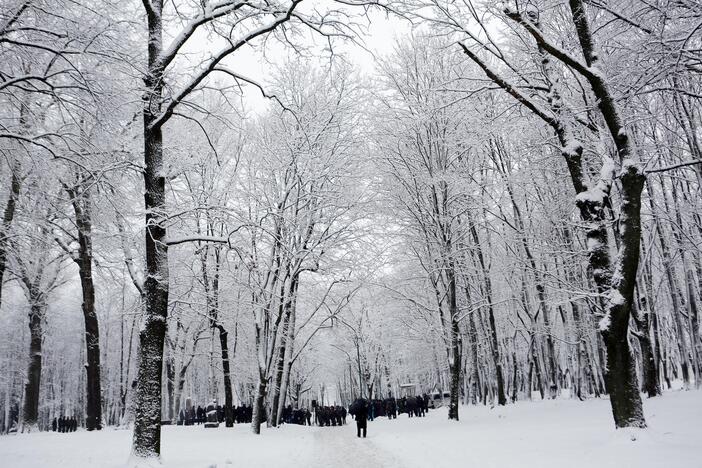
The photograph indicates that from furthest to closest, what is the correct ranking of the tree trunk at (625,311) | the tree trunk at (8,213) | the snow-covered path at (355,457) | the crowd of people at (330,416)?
the crowd of people at (330,416) < the tree trunk at (8,213) < the snow-covered path at (355,457) < the tree trunk at (625,311)

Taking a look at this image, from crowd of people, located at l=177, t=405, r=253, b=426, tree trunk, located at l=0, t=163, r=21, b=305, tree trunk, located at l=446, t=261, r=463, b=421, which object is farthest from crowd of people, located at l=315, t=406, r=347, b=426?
tree trunk, located at l=0, t=163, r=21, b=305

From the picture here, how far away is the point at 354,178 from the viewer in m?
21.3

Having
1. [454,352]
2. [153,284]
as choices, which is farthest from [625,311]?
[454,352]

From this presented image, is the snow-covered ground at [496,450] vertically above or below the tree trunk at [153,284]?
below

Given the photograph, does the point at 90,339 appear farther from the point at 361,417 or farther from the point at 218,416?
the point at 218,416

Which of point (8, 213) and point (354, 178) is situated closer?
point (8, 213)

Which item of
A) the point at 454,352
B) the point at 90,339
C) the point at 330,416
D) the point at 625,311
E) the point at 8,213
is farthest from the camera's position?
the point at 330,416

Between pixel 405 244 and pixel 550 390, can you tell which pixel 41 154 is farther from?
pixel 550 390

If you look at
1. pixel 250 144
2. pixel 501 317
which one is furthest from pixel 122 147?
pixel 501 317

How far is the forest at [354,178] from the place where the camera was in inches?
298

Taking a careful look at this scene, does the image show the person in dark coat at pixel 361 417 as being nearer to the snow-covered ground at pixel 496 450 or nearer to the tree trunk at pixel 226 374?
the snow-covered ground at pixel 496 450

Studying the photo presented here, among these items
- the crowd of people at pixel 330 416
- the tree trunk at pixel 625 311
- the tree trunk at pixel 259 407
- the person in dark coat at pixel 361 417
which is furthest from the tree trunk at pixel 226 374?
the tree trunk at pixel 625 311

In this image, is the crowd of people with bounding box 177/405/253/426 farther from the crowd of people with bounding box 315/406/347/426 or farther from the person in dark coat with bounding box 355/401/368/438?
the person in dark coat with bounding box 355/401/368/438

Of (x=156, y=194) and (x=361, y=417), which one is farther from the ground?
(x=156, y=194)
